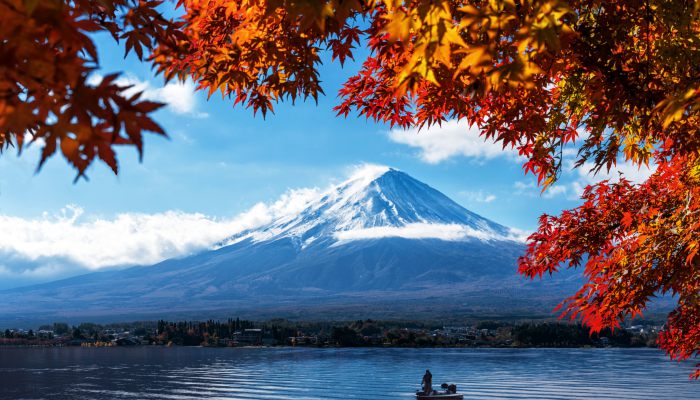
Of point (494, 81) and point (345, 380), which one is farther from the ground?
point (494, 81)

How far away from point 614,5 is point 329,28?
336cm

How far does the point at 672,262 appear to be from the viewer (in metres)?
8.44

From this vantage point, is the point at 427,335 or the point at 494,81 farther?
the point at 427,335

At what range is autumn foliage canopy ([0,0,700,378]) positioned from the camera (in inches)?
127

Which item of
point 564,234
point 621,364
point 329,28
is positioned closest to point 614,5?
point 329,28

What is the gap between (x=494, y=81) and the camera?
13.3 feet

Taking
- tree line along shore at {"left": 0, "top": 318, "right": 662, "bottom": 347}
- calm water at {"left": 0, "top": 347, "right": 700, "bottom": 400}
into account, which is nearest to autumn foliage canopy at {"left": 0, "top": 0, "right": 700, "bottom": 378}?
calm water at {"left": 0, "top": 347, "right": 700, "bottom": 400}

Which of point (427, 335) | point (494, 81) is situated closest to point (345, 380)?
point (494, 81)

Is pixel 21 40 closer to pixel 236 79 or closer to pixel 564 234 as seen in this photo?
pixel 236 79

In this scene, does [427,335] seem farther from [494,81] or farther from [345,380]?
[494,81]


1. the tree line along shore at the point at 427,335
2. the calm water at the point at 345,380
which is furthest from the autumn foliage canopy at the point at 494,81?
the tree line along shore at the point at 427,335

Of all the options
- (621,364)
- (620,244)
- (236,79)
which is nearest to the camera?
(236,79)

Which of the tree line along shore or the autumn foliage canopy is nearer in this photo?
the autumn foliage canopy

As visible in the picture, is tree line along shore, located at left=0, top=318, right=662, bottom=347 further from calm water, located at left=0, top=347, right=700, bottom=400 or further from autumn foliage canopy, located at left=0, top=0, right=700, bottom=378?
autumn foliage canopy, located at left=0, top=0, right=700, bottom=378
